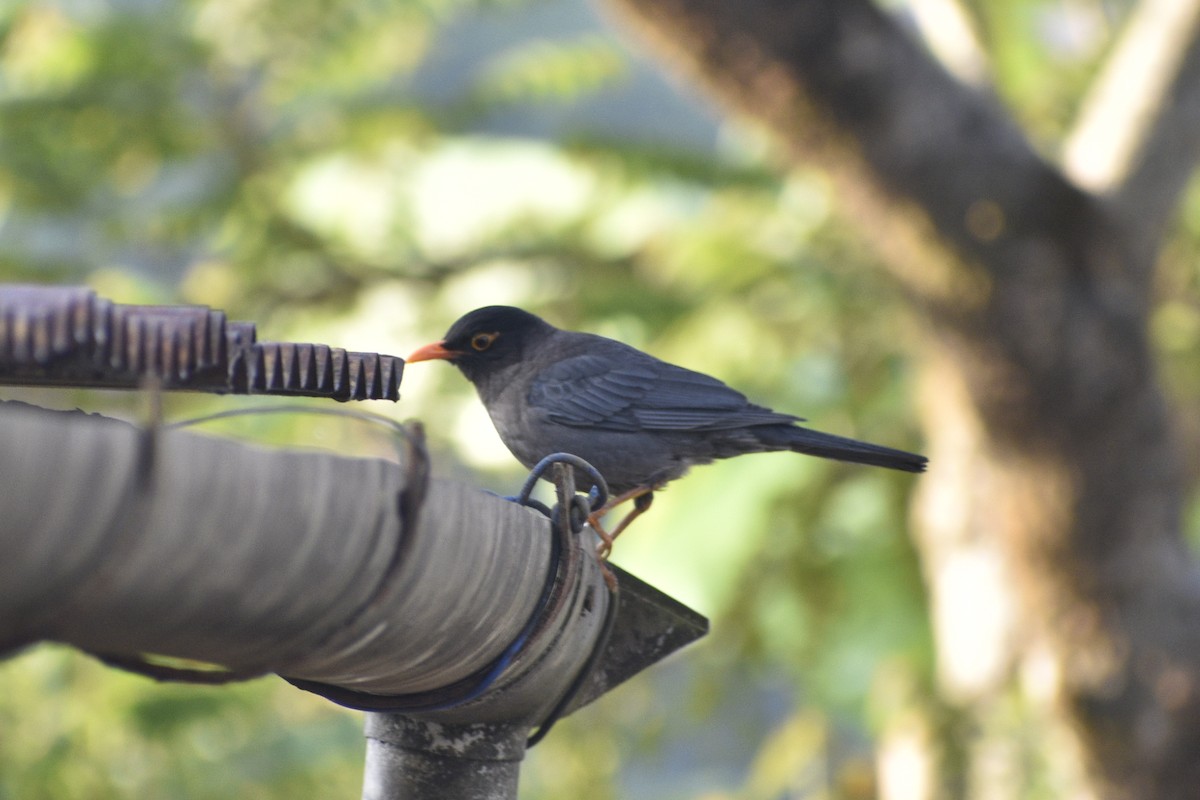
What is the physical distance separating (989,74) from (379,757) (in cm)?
608

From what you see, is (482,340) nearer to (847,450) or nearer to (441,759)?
(847,450)

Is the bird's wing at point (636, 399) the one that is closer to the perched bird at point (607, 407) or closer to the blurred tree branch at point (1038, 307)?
the perched bird at point (607, 407)

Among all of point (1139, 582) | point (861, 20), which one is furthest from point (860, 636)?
point (861, 20)

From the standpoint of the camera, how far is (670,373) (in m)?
3.53

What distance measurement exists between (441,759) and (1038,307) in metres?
4.43

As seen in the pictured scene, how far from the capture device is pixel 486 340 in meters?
3.48

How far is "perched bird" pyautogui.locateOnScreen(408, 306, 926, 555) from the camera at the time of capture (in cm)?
325

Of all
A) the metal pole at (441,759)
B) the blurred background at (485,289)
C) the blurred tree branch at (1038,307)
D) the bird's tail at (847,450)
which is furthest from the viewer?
the blurred background at (485,289)

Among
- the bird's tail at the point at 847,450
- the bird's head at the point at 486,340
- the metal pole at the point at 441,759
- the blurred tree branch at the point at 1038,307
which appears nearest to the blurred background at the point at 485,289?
the blurred tree branch at the point at 1038,307

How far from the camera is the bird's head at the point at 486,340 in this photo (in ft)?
11.2

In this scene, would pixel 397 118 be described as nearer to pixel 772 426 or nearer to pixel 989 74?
pixel 989 74

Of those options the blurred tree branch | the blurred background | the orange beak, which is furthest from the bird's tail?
the blurred background

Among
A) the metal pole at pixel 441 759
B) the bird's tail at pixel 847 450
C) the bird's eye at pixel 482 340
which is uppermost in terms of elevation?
Result: the bird's eye at pixel 482 340

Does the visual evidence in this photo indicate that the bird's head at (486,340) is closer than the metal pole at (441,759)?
No
